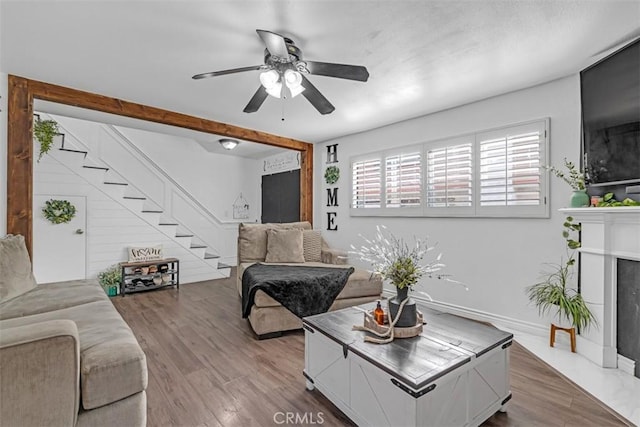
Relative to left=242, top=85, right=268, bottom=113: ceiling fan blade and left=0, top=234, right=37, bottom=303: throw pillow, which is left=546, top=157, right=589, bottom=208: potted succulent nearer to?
left=242, top=85, right=268, bottom=113: ceiling fan blade

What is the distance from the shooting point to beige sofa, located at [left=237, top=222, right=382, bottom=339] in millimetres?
2783

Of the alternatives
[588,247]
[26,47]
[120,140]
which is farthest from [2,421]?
[120,140]

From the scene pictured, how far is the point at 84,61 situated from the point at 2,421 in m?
2.56

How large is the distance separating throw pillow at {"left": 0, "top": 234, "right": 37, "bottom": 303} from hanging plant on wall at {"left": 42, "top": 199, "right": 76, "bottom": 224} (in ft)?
6.14

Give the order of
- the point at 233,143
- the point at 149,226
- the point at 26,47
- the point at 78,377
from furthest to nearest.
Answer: the point at 233,143 → the point at 149,226 → the point at 26,47 → the point at 78,377

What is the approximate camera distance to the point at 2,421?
3.60 ft

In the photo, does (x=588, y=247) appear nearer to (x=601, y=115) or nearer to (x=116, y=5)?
(x=601, y=115)

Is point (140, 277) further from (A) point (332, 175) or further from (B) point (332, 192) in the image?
(A) point (332, 175)

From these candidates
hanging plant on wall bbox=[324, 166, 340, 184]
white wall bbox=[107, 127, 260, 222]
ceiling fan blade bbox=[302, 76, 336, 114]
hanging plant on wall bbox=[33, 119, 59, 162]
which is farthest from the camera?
white wall bbox=[107, 127, 260, 222]

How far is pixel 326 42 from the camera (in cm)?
213

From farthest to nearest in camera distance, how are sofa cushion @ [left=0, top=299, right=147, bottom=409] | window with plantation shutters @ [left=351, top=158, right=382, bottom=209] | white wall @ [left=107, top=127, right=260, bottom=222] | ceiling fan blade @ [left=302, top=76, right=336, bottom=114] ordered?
white wall @ [left=107, top=127, right=260, bottom=222] < window with plantation shutters @ [left=351, top=158, right=382, bottom=209] < ceiling fan blade @ [left=302, top=76, right=336, bottom=114] < sofa cushion @ [left=0, top=299, right=147, bottom=409]

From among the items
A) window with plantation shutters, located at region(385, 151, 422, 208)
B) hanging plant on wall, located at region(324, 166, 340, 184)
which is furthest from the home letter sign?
window with plantation shutters, located at region(385, 151, 422, 208)

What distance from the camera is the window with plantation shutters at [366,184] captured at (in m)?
4.32

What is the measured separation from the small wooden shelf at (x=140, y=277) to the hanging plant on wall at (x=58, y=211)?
932 millimetres
